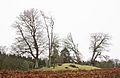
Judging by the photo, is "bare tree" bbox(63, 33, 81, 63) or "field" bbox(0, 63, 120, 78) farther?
"bare tree" bbox(63, 33, 81, 63)

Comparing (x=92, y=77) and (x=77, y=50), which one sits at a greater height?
(x=77, y=50)

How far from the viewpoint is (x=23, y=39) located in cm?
5334

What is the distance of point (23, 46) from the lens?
5291cm

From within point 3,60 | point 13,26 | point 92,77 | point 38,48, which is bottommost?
point 92,77

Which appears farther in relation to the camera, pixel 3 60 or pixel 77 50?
pixel 77 50

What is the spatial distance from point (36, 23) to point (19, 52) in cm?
638

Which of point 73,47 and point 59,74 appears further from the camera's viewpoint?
point 73,47

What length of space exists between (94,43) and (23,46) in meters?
27.5

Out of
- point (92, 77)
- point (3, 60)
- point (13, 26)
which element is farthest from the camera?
point (13, 26)

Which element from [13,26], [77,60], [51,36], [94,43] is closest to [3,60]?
[51,36]

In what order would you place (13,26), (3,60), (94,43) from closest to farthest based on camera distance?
(3,60)
(13,26)
(94,43)

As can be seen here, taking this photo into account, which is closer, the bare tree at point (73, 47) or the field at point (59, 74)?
the field at point (59, 74)

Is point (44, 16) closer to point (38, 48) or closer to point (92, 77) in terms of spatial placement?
point (38, 48)

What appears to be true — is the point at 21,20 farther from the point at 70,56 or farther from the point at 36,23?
the point at 70,56
